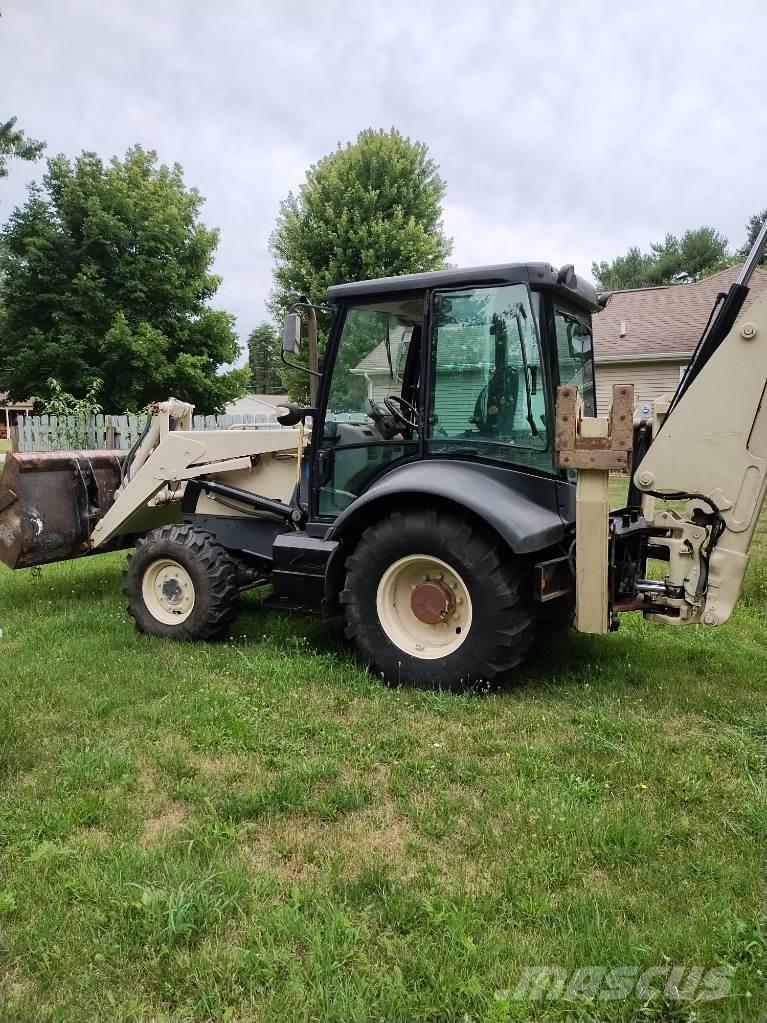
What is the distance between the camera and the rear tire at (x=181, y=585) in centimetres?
493

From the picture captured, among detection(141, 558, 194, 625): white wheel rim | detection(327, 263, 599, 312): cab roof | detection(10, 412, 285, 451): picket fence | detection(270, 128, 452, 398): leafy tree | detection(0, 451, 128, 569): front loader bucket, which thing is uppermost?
detection(270, 128, 452, 398): leafy tree

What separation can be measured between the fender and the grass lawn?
0.92 metres

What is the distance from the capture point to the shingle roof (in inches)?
648

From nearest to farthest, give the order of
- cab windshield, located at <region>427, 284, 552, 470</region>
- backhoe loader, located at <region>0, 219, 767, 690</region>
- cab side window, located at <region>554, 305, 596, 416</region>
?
backhoe loader, located at <region>0, 219, 767, 690</region> → cab windshield, located at <region>427, 284, 552, 470</region> → cab side window, located at <region>554, 305, 596, 416</region>

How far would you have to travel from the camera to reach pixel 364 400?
187 inches

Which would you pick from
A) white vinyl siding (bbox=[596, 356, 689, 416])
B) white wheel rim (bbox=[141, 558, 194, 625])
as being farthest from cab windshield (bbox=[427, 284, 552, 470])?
white vinyl siding (bbox=[596, 356, 689, 416])

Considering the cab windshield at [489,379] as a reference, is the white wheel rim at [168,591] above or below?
below

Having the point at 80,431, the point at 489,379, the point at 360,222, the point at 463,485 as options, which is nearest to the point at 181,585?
the point at 463,485

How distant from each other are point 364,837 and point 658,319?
57.9ft

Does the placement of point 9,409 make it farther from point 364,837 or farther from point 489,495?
point 364,837

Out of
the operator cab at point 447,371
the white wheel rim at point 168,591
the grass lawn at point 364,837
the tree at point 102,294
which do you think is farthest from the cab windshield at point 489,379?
the tree at point 102,294

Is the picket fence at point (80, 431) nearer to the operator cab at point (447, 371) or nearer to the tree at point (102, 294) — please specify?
the tree at point (102, 294)

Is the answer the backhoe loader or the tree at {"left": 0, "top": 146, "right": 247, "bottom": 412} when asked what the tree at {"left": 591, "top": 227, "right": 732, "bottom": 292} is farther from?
the backhoe loader

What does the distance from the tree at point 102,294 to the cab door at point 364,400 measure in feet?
51.8
